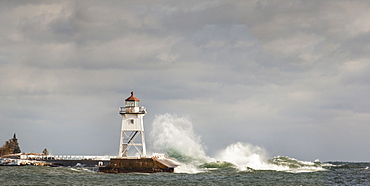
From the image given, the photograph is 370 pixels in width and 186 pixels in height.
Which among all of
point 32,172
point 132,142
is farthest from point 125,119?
point 32,172

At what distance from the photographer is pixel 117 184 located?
51.7 m

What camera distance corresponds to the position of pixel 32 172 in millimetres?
66562

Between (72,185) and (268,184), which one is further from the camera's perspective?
(268,184)

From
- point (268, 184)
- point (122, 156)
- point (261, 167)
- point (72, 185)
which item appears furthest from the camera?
point (261, 167)

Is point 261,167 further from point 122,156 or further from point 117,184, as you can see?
point 117,184

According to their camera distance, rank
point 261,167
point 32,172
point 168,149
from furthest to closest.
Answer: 1. point 168,149
2. point 261,167
3. point 32,172

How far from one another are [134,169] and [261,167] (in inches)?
973

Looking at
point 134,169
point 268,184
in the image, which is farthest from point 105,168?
point 268,184

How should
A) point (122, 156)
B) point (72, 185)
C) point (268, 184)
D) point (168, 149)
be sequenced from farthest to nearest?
point (168, 149) → point (122, 156) → point (268, 184) → point (72, 185)

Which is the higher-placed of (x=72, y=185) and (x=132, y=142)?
(x=132, y=142)

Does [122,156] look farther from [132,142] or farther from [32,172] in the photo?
[32,172]

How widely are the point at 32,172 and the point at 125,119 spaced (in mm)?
13044

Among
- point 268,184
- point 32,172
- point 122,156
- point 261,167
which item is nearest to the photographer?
point 268,184

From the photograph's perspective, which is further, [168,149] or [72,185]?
[168,149]
